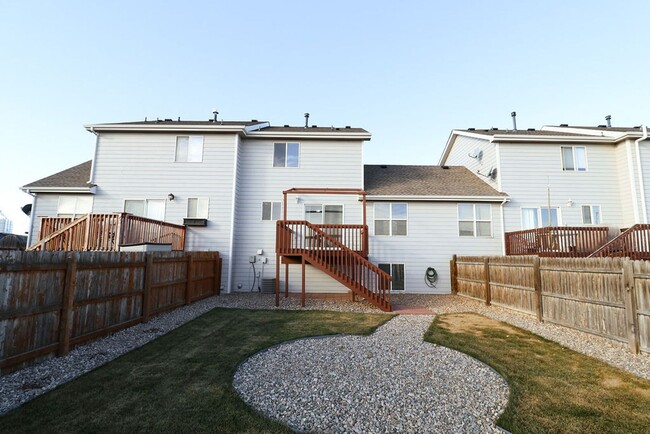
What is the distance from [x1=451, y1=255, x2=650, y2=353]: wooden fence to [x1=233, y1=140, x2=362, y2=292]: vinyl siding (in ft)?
18.9

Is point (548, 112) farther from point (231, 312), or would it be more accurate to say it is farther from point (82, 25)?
point (82, 25)

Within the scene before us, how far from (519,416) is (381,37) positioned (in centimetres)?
1631

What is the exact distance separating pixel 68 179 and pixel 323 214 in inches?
443

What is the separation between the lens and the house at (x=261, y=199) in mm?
12547

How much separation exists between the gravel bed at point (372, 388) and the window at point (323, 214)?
742 cm

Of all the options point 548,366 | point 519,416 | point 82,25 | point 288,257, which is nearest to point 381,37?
point 288,257

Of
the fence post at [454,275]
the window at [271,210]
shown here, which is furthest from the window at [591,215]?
the window at [271,210]

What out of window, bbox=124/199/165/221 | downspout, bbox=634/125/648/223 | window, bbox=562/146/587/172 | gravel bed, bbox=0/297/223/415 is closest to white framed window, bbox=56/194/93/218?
window, bbox=124/199/165/221

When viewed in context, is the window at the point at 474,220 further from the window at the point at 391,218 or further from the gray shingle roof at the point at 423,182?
the window at the point at 391,218

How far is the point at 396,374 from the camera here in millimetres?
4371

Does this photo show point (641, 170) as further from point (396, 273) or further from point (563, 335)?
point (396, 273)

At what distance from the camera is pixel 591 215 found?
1308cm

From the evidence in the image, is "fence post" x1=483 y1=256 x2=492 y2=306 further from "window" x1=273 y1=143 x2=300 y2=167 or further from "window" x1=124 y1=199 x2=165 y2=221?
"window" x1=124 y1=199 x2=165 y2=221

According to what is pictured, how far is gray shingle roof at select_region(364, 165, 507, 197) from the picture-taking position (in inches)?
518
